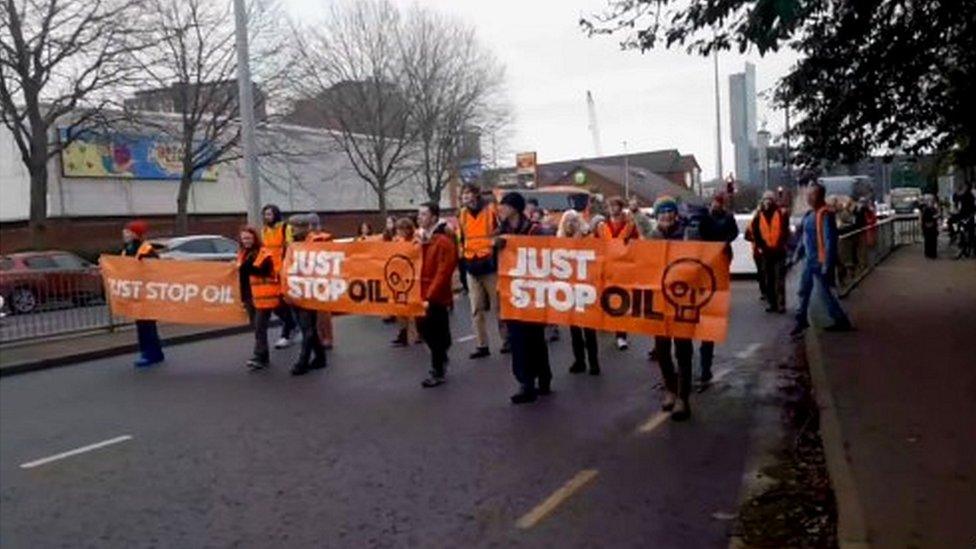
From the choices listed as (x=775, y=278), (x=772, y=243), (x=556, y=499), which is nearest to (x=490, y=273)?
(x=772, y=243)

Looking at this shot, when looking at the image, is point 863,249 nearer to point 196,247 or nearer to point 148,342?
point 148,342

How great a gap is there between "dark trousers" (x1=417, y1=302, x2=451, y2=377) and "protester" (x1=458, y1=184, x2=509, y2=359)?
158 cm

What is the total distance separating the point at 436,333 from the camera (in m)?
10.0

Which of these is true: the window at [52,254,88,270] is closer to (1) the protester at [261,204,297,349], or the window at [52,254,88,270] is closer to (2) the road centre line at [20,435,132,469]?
(1) the protester at [261,204,297,349]

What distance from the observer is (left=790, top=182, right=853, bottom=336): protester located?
1172 cm

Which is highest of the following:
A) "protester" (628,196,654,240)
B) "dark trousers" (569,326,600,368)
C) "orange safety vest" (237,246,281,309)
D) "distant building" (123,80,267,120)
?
"distant building" (123,80,267,120)

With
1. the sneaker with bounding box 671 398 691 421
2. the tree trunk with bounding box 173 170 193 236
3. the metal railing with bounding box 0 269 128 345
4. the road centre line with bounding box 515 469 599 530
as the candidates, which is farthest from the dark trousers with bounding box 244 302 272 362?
the tree trunk with bounding box 173 170 193 236

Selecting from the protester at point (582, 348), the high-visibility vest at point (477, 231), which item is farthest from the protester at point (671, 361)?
the high-visibility vest at point (477, 231)

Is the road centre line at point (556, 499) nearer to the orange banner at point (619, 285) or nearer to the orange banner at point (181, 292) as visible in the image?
the orange banner at point (619, 285)

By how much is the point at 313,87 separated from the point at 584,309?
123 ft

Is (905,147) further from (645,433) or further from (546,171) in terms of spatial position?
(546,171)

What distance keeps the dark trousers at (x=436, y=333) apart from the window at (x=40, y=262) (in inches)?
639

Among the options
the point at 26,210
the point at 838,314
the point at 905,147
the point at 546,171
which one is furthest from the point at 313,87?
the point at 546,171

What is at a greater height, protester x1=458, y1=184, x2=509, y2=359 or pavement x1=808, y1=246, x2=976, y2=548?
protester x1=458, y1=184, x2=509, y2=359
